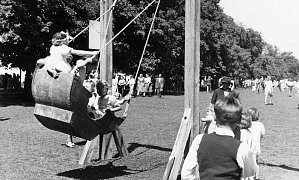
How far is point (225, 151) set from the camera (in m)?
3.62

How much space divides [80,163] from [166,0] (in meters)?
36.3

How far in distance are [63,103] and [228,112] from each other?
4.17 m

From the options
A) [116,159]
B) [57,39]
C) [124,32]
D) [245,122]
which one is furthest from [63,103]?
[124,32]

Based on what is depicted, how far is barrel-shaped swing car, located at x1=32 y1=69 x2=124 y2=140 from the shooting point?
7.24 meters

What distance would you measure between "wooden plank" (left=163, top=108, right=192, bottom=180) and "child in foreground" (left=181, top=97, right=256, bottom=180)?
3832mm

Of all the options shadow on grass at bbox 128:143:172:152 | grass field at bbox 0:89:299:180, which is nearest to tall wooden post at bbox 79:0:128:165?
grass field at bbox 0:89:299:180

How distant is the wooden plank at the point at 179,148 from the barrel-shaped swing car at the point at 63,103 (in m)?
1.49

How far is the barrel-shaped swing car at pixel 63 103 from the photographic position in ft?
23.8

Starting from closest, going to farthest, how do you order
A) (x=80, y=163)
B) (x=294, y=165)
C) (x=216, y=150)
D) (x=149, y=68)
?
(x=216, y=150), (x=80, y=163), (x=294, y=165), (x=149, y=68)

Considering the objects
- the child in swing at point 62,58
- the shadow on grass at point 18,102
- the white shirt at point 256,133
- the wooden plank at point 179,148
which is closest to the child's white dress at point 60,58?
the child in swing at point 62,58

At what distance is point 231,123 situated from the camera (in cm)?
370

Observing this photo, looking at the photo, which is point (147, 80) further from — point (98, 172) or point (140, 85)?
point (98, 172)

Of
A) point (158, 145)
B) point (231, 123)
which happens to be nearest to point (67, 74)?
point (231, 123)

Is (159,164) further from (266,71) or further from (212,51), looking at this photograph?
(266,71)
